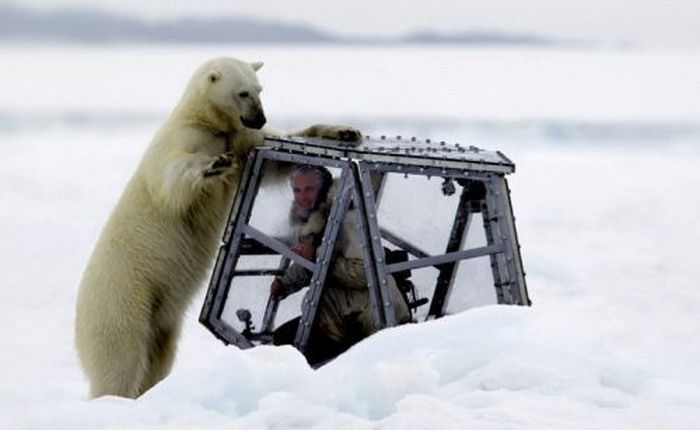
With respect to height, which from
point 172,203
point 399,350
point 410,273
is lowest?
point 399,350

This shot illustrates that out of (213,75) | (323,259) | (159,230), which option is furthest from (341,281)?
(213,75)

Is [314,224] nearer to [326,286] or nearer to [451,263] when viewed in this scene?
[326,286]

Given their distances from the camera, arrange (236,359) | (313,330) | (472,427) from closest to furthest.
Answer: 1. (472,427)
2. (236,359)
3. (313,330)

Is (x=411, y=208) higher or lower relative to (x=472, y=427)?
higher

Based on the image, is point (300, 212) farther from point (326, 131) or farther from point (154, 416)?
point (154, 416)

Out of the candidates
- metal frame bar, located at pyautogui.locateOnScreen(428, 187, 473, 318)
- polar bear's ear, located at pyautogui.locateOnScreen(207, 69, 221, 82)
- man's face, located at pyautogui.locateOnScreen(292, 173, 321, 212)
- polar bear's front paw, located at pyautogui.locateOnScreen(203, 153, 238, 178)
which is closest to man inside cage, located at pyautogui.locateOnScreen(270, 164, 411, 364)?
man's face, located at pyautogui.locateOnScreen(292, 173, 321, 212)

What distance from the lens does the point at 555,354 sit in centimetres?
681

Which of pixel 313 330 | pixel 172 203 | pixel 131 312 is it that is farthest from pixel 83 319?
pixel 313 330

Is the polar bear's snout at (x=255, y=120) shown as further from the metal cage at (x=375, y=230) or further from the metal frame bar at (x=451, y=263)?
the metal frame bar at (x=451, y=263)

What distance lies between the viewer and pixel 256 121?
24.3ft

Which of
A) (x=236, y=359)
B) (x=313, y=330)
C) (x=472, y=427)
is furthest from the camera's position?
(x=313, y=330)

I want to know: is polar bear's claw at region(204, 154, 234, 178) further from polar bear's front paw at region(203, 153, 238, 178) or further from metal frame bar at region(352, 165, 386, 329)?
metal frame bar at region(352, 165, 386, 329)

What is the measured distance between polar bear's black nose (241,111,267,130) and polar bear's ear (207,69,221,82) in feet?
0.82

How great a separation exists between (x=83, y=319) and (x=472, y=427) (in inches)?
94.3
